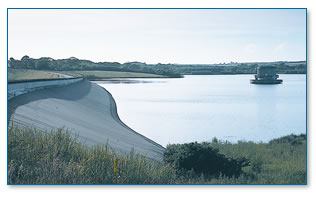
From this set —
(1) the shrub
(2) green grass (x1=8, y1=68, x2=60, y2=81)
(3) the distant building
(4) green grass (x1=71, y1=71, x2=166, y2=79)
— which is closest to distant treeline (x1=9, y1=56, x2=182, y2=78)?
(2) green grass (x1=8, y1=68, x2=60, y2=81)

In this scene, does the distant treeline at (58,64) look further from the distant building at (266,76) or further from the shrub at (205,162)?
the shrub at (205,162)

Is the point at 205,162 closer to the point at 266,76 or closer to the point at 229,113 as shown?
the point at 266,76

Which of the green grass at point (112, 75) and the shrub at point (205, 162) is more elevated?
the green grass at point (112, 75)

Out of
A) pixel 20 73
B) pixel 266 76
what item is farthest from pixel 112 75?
pixel 266 76

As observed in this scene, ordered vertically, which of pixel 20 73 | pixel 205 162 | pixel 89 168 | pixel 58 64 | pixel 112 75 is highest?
pixel 112 75

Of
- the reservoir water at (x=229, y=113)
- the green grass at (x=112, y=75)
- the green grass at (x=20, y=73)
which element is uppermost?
the green grass at (x=112, y=75)

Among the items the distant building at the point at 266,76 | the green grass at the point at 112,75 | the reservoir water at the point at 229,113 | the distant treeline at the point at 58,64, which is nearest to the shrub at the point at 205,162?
the reservoir water at the point at 229,113

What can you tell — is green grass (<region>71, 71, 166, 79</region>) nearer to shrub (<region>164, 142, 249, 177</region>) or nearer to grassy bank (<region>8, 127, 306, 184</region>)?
shrub (<region>164, 142, 249, 177</region>)
